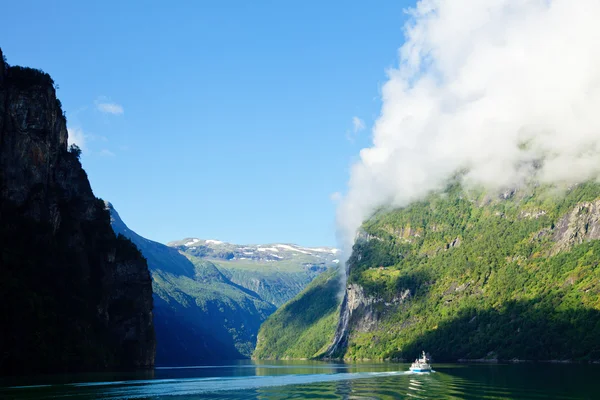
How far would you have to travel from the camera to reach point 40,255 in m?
158

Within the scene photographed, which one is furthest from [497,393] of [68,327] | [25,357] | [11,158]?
[11,158]

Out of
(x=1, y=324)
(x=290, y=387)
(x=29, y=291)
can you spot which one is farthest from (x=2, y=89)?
(x=290, y=387)

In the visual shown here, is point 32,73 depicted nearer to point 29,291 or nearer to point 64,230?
point 64,230

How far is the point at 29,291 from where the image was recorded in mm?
136625

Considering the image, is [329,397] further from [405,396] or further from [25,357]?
[25,357]

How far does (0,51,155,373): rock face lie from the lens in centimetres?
13012

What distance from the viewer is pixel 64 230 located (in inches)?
7298

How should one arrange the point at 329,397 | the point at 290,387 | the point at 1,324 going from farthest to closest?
the point at 1,324, the point at 290,387, the point at 329,397

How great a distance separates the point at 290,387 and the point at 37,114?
107 meters

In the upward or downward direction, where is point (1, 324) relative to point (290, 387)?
upward

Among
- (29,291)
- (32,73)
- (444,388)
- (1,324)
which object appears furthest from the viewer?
(32,73)

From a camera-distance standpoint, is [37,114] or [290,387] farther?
[37,114]

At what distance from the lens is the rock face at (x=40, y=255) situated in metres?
130

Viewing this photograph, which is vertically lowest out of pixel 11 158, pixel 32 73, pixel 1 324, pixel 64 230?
pixel 1 324
